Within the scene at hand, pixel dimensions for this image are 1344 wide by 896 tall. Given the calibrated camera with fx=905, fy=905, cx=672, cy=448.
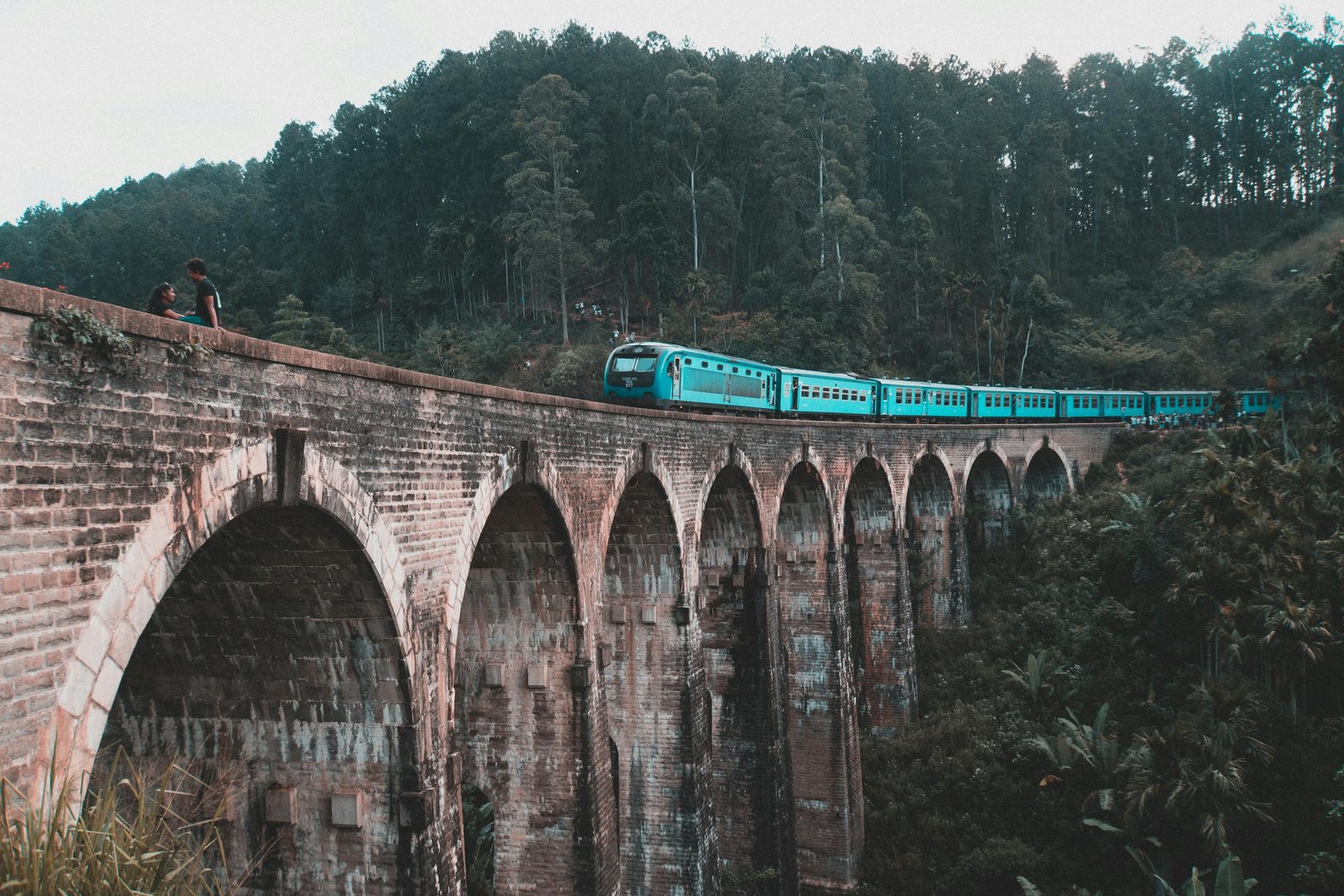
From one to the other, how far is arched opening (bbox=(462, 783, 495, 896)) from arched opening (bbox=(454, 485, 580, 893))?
18.2 ft

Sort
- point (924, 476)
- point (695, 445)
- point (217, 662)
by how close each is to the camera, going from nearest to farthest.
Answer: point (217, 662), point (695, 445), point (924, 476)

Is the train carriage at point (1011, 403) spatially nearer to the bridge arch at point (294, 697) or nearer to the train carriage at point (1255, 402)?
the train carriage at point (1255, 402)

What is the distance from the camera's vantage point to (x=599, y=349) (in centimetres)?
4378

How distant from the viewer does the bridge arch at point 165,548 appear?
4.77 metres

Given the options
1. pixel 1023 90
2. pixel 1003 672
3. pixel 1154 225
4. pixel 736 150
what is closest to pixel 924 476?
pixel 1003 672

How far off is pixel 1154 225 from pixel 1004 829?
54019mm

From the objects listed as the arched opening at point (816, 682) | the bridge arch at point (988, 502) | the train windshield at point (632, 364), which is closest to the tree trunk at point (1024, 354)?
the bridge arch at point (988, 502)

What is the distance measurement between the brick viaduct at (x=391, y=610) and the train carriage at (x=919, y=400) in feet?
31.5

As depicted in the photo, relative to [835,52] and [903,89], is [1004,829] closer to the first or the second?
[835,52]

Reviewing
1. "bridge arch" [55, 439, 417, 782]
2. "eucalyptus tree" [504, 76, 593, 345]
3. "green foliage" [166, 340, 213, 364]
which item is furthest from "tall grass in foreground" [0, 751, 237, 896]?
"eucalyptus tree" [504, 76, 593, 345]

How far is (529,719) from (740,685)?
712 centimetres

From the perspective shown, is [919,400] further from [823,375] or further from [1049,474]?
[1049,474]

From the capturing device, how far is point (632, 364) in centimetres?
1756

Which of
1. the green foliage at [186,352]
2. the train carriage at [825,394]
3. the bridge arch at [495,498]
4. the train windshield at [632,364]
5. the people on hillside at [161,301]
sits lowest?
the bridge arch at [495,498]
